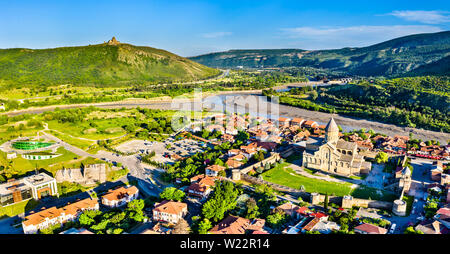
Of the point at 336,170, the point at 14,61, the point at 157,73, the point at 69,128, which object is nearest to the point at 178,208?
the point at 336,170

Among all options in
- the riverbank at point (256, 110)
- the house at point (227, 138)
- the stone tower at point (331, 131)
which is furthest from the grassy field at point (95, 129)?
the stone tower at point (331, 131)

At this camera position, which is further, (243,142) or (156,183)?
(243,142)

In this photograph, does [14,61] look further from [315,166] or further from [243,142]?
[315,166]

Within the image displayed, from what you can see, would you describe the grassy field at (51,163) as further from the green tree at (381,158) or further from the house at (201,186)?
the green tree at (381,158)

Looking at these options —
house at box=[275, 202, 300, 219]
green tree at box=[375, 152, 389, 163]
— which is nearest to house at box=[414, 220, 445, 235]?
house at box=[275, 202, 300, 219]

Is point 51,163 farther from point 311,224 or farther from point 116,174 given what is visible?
point 311,224

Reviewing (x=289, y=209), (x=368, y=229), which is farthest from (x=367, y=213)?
(x=289, y=209)

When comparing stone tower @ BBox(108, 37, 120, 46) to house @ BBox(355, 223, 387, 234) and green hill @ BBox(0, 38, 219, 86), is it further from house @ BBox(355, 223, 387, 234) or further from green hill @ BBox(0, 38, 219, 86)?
house @ BBox(355, 223, 387, 234)
